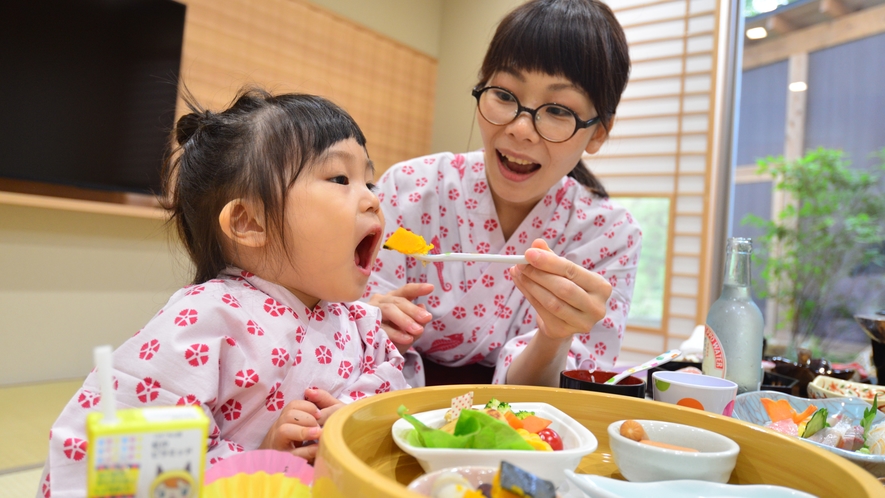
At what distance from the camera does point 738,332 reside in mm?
1085

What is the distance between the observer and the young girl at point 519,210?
4.48 ft

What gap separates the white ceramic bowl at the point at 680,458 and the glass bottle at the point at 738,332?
1.61ft

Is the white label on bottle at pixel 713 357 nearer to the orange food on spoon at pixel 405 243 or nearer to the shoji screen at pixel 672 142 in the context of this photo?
the orange food on spoon at pixel 405 243

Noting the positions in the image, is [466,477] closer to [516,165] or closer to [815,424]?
[815,424]

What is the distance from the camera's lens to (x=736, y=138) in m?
4.38

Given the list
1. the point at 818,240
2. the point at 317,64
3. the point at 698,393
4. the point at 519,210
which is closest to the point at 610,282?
the point at 519,210

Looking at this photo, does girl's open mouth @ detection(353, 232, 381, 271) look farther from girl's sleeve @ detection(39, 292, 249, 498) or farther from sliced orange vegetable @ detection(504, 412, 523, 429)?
sliced orange vegetable @ detection(504, 412, 523, 429)

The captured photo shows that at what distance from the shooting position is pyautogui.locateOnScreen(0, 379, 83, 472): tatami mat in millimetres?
2211

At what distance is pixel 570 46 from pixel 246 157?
0.80m

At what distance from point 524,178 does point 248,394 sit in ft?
2.96

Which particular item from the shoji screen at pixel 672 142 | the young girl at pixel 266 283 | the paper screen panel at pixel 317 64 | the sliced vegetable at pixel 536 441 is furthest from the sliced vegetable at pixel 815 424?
the shoji screen at pixel 672 142

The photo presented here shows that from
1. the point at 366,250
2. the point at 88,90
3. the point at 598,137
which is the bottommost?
the point at 366,250

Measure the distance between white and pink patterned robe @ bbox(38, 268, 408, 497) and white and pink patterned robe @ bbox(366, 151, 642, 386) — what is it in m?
0.54

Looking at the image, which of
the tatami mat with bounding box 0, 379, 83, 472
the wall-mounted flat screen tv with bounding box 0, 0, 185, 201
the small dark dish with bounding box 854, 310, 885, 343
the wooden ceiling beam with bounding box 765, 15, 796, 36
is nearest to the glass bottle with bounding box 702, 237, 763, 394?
the small dark dish with bounding box 854, 310, 885, 343
